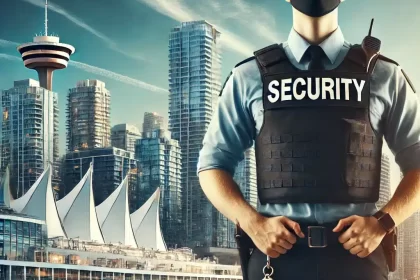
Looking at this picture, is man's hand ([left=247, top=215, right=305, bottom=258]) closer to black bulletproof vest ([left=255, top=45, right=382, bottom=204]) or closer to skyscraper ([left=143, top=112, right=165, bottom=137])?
black bulletproof vest ([left=255, top=45, right=382, bottom=204])

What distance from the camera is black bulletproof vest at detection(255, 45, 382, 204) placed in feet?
7.54

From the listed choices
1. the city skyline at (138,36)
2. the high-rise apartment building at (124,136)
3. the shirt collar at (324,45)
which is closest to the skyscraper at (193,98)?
the city skyline at (138,36)

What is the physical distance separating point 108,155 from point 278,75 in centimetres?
424

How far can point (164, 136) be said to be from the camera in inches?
240

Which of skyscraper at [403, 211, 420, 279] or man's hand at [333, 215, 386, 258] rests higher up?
man's hand at [333, 215, 386, 258]

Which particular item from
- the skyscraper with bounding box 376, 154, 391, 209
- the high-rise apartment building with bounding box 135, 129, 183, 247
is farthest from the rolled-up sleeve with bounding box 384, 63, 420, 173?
the high-rise apartment building with bounding box 135, 129, 183, 247

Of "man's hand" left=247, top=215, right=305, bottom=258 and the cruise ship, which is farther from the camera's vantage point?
the cruise ship

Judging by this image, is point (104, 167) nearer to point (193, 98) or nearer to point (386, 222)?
point (193, 98)

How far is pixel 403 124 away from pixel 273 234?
478 mm

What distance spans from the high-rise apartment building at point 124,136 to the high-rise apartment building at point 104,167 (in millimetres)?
→ 47

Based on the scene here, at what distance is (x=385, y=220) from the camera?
2.24 m

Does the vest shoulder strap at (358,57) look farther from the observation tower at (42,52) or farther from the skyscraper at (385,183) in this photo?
the observation tower at (42,52)

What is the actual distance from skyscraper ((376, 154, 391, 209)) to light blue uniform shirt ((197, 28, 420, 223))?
10 cm

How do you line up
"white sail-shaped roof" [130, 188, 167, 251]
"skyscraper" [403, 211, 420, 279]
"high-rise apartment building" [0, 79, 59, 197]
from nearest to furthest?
"skyscraper" [403, 211, 420, 279]
"high-rise apartment building" [0, 79, 59, 197]
"white sail-shaped roof" [130, 188, 167, 251]
